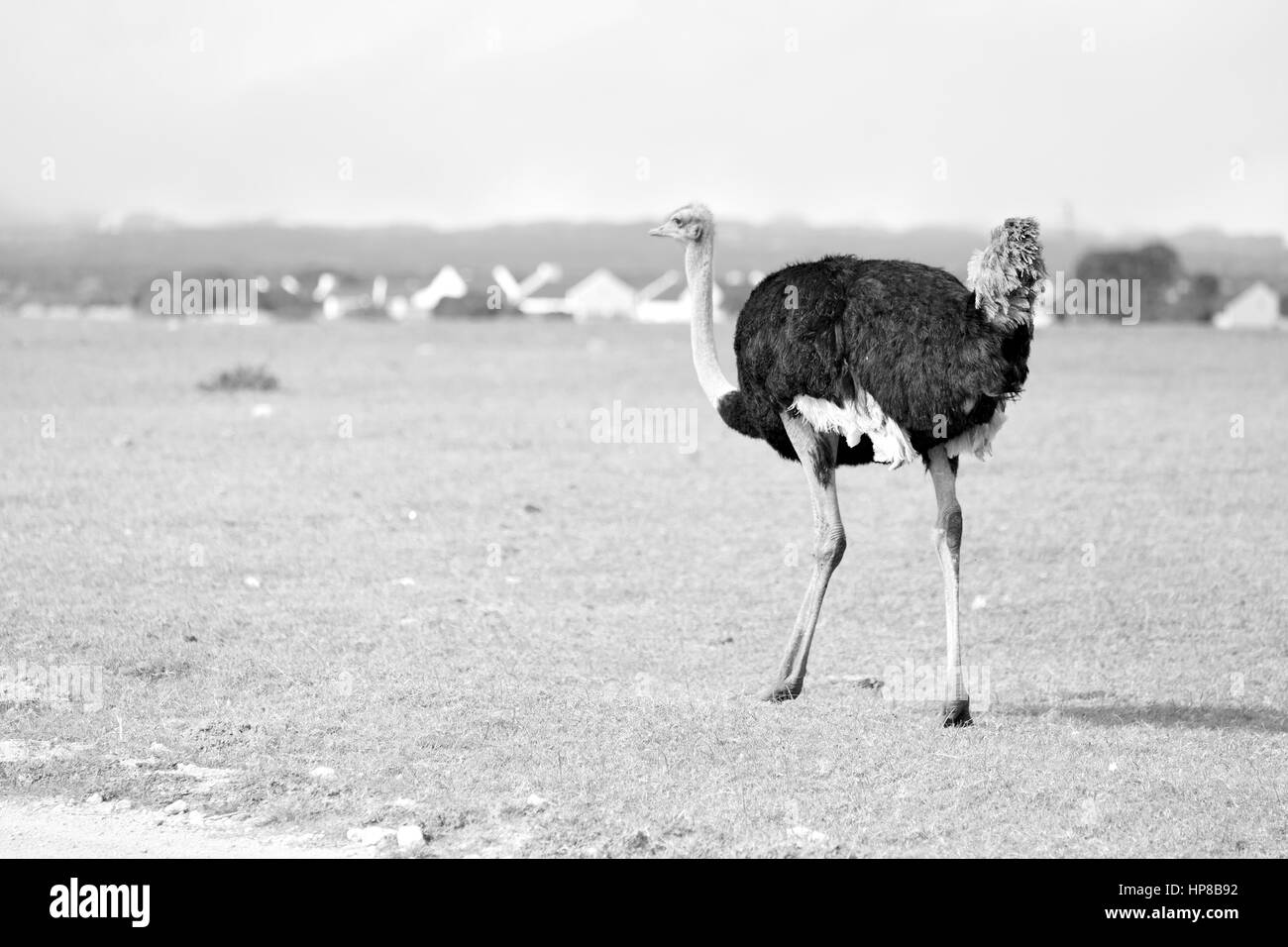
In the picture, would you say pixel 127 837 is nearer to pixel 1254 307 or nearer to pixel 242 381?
pixel 242 381

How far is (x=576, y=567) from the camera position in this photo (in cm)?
1087

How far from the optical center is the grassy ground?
6.24 metres

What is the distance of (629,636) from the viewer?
29.8ft

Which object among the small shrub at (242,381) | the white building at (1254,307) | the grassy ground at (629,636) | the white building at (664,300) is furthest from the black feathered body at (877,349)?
the white building at (664,300)

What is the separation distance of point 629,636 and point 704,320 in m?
1.94

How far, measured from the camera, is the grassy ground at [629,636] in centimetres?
624

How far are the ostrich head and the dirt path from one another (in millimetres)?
3903

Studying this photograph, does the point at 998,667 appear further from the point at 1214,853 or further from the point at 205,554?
the point at 205,554

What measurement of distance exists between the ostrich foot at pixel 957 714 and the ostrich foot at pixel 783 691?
738mm

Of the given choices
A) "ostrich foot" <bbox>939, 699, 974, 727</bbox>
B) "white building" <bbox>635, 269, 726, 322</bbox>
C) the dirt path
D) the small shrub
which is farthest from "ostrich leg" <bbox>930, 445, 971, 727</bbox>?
"white building" <bbox>635, 269, 726, 322</bbox>

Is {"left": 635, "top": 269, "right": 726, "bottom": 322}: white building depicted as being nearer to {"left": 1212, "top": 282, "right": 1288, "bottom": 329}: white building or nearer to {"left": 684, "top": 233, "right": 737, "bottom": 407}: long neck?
{"left": 1212, "top": 282, "right": 1288, "bottom": 329}: white building

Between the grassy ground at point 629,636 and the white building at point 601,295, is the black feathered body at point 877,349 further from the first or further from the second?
the white building at point 601,295
